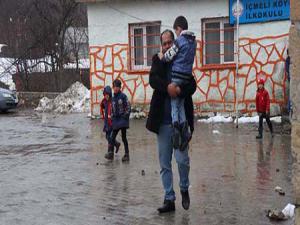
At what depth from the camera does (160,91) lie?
6.39 m

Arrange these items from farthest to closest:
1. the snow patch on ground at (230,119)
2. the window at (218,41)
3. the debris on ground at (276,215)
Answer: the window at (218,41), the snow patch on ground at (230,119), the debris on ground at (276,215)

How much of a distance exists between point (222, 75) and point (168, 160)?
10755 millimetres

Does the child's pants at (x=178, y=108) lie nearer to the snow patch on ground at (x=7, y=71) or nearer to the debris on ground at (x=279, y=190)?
the debris on ground at (x=279, y=190)

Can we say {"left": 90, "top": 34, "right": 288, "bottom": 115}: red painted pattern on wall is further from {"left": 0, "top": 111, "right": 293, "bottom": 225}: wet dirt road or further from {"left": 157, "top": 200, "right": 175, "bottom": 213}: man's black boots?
{"left": 157, "top": 200, "right": 175, "bottom": 213}: man's black boots

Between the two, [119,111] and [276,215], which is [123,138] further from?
[276,215]

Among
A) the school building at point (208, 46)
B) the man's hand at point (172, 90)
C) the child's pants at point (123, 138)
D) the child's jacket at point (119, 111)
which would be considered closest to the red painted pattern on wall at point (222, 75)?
the school building at point (208, 46)

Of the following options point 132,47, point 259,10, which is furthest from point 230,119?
point 132,47

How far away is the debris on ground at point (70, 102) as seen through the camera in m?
22.5

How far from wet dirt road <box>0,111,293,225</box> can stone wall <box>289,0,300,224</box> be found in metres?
2.35

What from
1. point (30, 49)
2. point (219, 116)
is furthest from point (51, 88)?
point (219, 116)

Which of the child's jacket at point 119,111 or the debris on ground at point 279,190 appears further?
the child's jacket at point 119,111

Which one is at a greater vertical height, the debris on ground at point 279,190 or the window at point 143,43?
the window at point 143,43

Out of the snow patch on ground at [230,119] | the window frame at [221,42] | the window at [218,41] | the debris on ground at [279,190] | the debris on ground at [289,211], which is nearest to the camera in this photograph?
the debris on ground at [289,211]

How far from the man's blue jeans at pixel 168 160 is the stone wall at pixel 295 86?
260 centimetres
